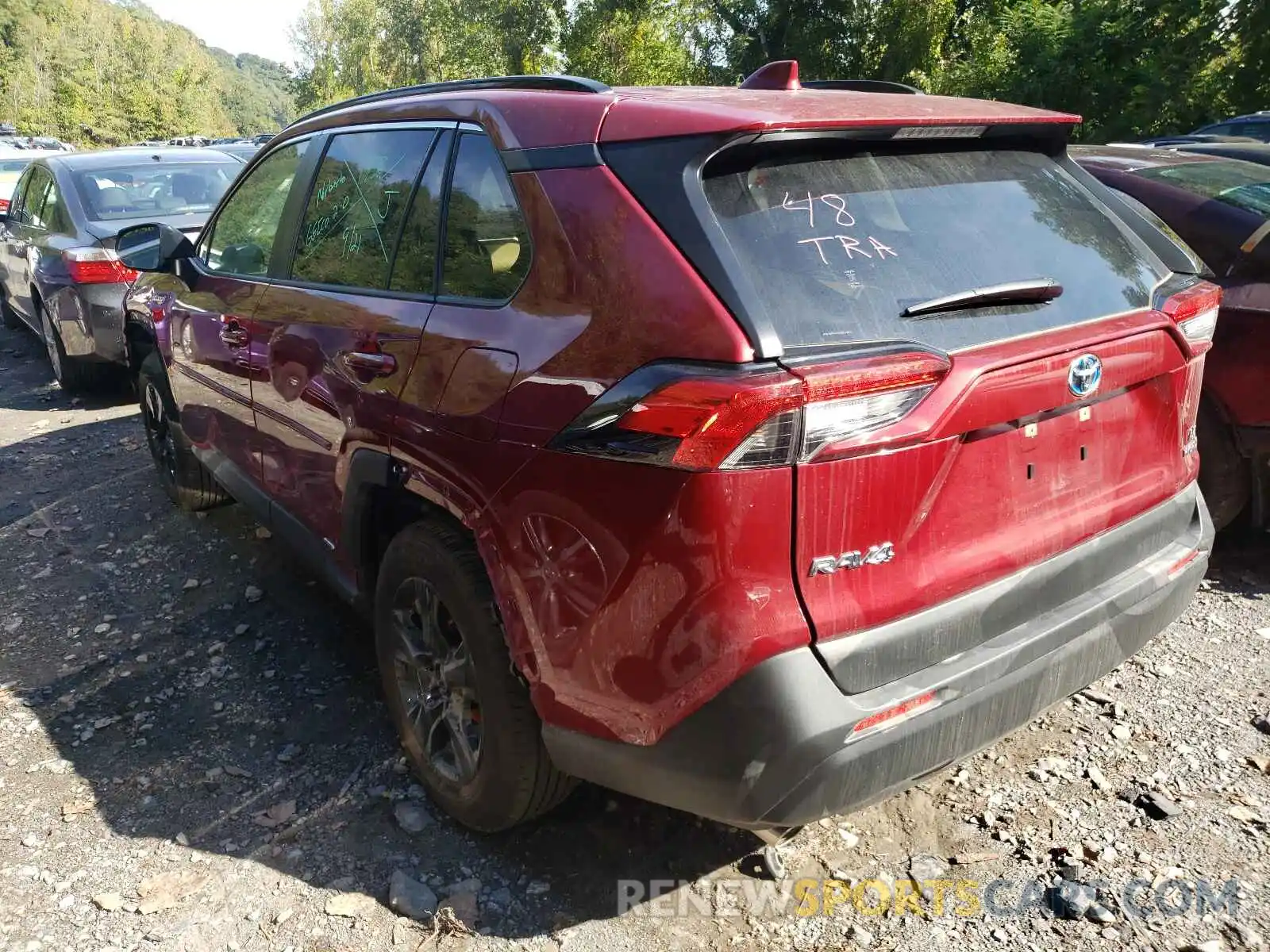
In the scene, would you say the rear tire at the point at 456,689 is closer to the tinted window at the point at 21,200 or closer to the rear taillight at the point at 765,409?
the rear taillight at the point at 765,409

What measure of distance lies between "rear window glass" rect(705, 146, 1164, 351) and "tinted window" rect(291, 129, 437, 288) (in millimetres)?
1171

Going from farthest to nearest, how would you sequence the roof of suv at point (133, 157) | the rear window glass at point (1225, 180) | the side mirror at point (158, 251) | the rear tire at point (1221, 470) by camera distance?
the roof of suv at point (133, 157)
the side mirror at point (158, 251)
the rear window glass at point (1225, 180)
the rear tire at point (1221, 470)

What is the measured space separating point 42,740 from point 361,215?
79.3 inches

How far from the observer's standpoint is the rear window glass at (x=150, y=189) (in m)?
7.68

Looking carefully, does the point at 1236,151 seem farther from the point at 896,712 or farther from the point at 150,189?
the point at 150,189

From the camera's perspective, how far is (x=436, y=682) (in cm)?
271

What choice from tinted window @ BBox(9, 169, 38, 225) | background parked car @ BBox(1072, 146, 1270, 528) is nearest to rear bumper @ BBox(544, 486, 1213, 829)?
background parked car @ BBox(1072, 146, 1270, 528)

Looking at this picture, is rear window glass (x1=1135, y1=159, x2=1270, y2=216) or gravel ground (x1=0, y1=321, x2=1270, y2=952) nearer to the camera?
gravel ground (x1=0, y1=321, x2=1270, y2=952)

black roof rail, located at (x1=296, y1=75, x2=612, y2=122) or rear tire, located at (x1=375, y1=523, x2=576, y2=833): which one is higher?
black roof rail, located at (x1=296, y1=75, x2=612, y2=122)

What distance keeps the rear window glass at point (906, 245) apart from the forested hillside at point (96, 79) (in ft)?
210

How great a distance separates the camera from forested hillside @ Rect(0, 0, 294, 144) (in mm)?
63844

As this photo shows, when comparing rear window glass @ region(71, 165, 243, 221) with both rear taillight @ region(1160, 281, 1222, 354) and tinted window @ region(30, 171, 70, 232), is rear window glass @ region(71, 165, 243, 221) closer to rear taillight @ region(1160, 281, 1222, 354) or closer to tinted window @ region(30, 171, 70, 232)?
tinted window @ region(30, 171, 70, 232)

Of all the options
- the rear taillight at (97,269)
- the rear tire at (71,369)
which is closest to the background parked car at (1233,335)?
the rear taillight at (97,269)

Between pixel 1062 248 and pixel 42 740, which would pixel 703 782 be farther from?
pixel 42 740
